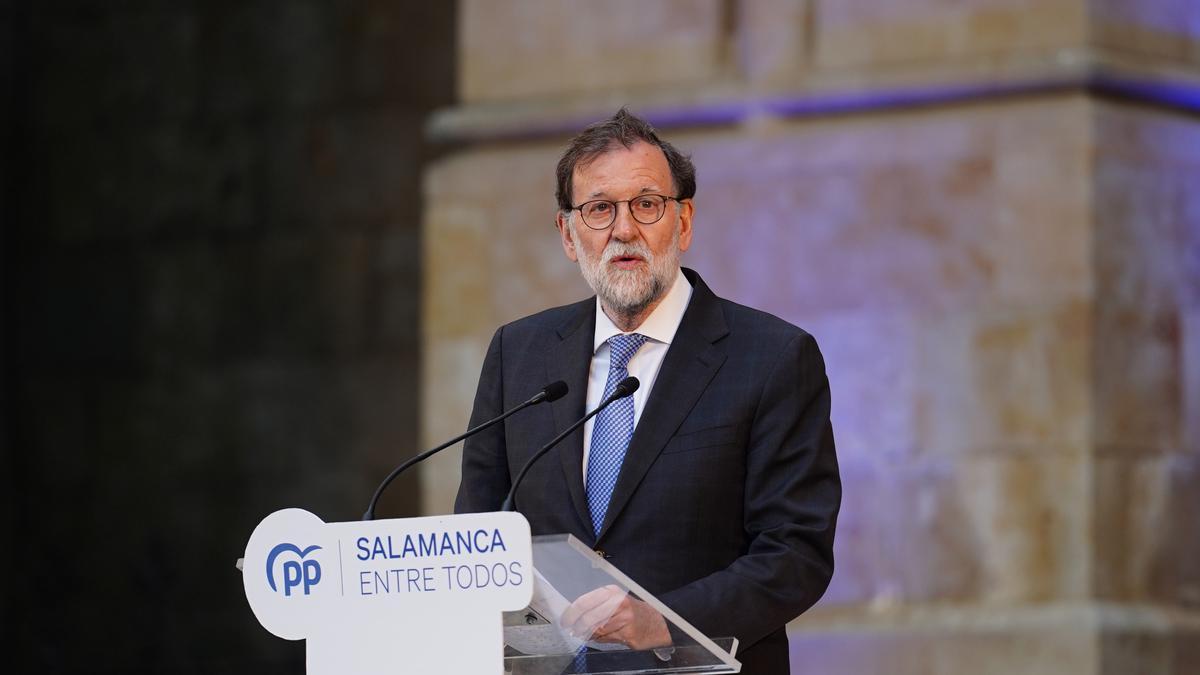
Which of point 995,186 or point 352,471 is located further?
point 352,471

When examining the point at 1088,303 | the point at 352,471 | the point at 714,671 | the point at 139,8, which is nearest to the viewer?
the point at 714,671

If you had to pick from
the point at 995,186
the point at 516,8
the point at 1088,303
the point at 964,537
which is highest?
the point at 516,8

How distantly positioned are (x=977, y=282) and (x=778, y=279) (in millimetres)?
672

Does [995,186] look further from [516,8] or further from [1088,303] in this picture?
[516,8]

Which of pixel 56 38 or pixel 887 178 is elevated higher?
pixel 56 38

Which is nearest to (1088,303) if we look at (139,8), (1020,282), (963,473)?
(1020,282)

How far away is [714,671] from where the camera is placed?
116 inches

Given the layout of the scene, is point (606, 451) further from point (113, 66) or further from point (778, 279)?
point (113, 66)

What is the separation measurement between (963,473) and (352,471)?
3.12 meters

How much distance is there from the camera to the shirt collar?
11.5ft

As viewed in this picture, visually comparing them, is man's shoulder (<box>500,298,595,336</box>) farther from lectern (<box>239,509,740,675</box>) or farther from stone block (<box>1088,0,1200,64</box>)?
stone block (<box>1088,0,1200,64</box>)

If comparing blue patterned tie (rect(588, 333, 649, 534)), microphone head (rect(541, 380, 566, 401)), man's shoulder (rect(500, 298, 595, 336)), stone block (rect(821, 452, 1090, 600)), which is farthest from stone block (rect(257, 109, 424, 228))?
microphone head (rect(541, 380, 566, 401))

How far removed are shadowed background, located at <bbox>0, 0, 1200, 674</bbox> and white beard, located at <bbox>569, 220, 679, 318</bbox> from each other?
295cm

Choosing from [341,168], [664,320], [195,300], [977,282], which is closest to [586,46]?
[977,282]
